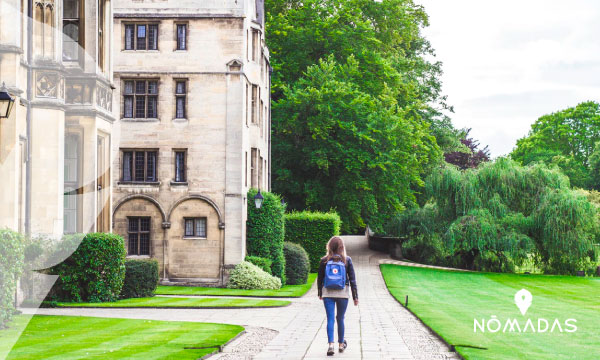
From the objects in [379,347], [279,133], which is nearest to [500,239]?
[279,133]

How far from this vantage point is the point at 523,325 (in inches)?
789

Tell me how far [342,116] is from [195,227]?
12.5 m

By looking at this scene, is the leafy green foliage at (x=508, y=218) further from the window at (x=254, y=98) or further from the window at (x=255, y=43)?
the window at (x=255, y=43)

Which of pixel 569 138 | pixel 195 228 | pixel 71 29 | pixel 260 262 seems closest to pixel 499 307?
pixel 260 262

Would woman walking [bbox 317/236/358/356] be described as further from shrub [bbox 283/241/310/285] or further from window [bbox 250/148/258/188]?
window [bbox 250/148/258/188]

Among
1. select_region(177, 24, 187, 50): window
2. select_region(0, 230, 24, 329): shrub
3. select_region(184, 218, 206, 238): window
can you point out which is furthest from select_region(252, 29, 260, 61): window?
select_region(0, 230, 24, 329): shrub

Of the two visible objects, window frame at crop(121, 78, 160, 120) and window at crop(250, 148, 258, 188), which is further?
window at crop(250, 148, 258, 188)

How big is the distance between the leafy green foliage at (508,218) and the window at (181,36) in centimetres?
2261

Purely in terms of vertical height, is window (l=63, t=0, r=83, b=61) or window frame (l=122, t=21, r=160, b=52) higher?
window frame (l=122, t=21, r=160, b=52)

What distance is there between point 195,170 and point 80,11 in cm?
1233

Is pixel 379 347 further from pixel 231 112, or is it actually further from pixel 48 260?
pixel 231 112

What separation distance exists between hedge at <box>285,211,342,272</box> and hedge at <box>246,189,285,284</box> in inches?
251

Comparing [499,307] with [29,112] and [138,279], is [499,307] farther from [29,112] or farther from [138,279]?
[29,112]

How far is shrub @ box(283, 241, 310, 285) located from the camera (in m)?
37.3
